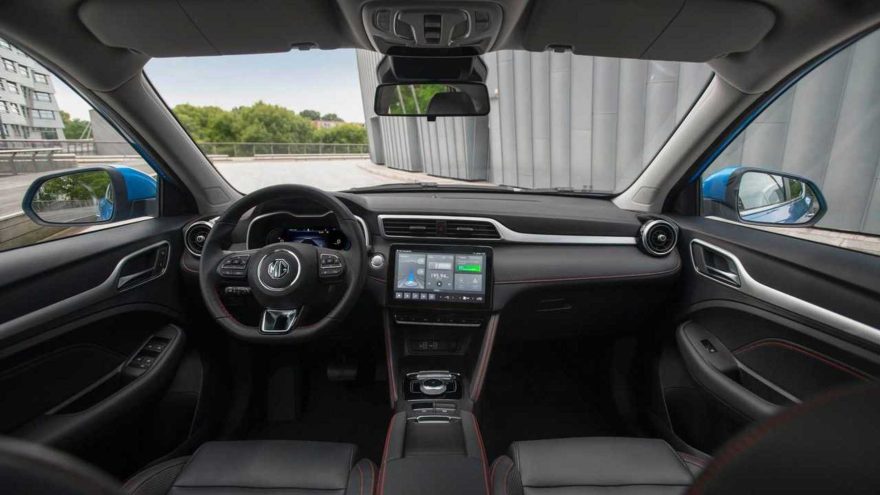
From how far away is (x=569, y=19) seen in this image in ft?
6.33

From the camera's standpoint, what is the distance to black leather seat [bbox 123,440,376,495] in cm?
165

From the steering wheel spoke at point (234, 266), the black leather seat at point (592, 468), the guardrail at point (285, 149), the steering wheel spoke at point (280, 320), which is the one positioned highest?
the guardrail at point (285, 149)

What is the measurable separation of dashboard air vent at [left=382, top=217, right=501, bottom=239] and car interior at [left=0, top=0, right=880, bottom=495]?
12 mm

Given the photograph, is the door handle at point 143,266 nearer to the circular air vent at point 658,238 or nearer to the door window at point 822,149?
the circular air vent at point 658,238

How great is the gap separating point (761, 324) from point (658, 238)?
66cm

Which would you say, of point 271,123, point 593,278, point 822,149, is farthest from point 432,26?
point 271,123

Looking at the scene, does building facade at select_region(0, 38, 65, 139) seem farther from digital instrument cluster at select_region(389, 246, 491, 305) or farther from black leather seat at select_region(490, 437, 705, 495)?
black leather seat at select_region(490, 437, 705, 495)

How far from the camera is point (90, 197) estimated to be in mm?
2393

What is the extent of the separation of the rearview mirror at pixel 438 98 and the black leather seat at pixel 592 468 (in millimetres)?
→ 1656

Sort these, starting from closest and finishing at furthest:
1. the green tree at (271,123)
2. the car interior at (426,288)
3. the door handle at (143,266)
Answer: the car interior at (426,288) < the door handle at (143,266) < the green tree at (271,123)

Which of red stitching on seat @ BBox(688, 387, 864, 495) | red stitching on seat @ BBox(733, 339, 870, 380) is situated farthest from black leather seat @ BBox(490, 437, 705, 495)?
red stitching on seat @ BBox(688, 387, 864, 495)

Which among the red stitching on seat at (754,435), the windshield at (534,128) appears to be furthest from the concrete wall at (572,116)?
the red stitching on seat at (754,435)

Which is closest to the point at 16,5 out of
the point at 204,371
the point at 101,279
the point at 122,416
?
the point at 101,279

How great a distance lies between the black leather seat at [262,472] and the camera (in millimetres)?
1652
